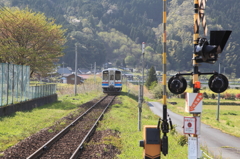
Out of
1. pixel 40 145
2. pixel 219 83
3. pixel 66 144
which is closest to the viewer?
pixel 219 83

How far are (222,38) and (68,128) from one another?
1000 centimetres

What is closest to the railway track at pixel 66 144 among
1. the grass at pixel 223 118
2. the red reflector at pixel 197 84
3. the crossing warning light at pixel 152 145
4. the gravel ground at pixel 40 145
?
the gravel ground at pixel 40 145

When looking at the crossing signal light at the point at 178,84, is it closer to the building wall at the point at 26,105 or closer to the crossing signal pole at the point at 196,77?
the crossing signal pole at the point at 196,77

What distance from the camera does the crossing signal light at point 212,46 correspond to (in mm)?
6148

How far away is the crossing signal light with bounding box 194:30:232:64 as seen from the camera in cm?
615

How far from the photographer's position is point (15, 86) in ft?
65.1

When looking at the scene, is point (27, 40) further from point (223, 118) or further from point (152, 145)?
point (223, 118)

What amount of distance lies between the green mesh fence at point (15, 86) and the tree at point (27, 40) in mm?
2647

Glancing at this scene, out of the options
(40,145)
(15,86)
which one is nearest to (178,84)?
(40,145)

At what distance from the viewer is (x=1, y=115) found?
54.2 feet

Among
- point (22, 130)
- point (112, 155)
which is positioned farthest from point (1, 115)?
point (112, 155)

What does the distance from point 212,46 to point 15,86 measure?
1644 cm

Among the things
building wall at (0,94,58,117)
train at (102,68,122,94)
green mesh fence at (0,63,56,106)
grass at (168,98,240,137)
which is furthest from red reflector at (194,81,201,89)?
train at (102,68,122,94)

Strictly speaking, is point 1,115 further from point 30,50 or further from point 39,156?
point 30,50
